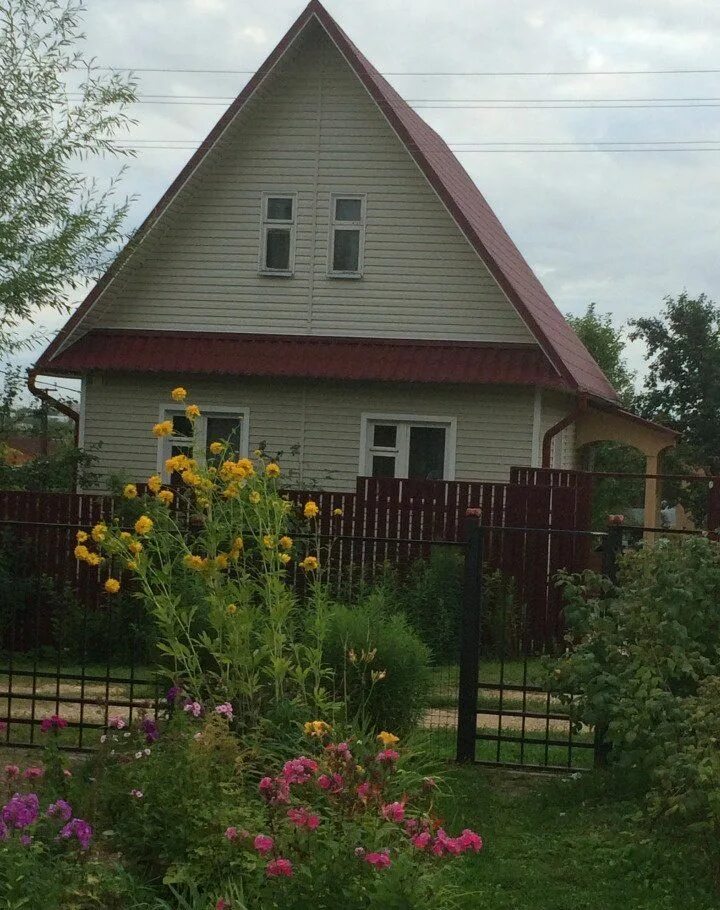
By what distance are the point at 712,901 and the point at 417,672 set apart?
99.5 inches

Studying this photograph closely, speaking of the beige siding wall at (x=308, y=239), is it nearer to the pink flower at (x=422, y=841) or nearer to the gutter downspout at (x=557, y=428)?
the gutter downspout at (x=557, y=428)

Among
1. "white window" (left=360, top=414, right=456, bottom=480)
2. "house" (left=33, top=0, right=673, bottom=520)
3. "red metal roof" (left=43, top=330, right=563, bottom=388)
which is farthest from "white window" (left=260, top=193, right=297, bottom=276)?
"white window" (left=360, top=414, right=456, bottom=480)

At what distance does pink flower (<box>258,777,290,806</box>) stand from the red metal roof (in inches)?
483

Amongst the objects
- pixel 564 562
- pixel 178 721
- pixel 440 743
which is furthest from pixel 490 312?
pixel 178 721

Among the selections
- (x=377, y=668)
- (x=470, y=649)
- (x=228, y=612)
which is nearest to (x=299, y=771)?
(x=228, y=612)

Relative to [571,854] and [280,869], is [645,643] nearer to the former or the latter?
[571,854]

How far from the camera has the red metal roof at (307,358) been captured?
1748 cm

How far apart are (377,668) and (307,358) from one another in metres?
10.8

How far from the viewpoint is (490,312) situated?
1783 cm

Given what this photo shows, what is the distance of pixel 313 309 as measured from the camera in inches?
735

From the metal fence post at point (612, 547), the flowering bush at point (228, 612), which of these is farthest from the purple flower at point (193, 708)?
the metal fence post at point (612, 547)

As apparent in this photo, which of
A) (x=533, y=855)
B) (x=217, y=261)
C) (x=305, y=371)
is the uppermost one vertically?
(x=217, y=261)

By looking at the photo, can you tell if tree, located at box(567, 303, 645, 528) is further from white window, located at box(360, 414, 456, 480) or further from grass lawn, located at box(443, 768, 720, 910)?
grass lawn, located at box(443, 768, 720, 910)

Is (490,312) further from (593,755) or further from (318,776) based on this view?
(318,776)
